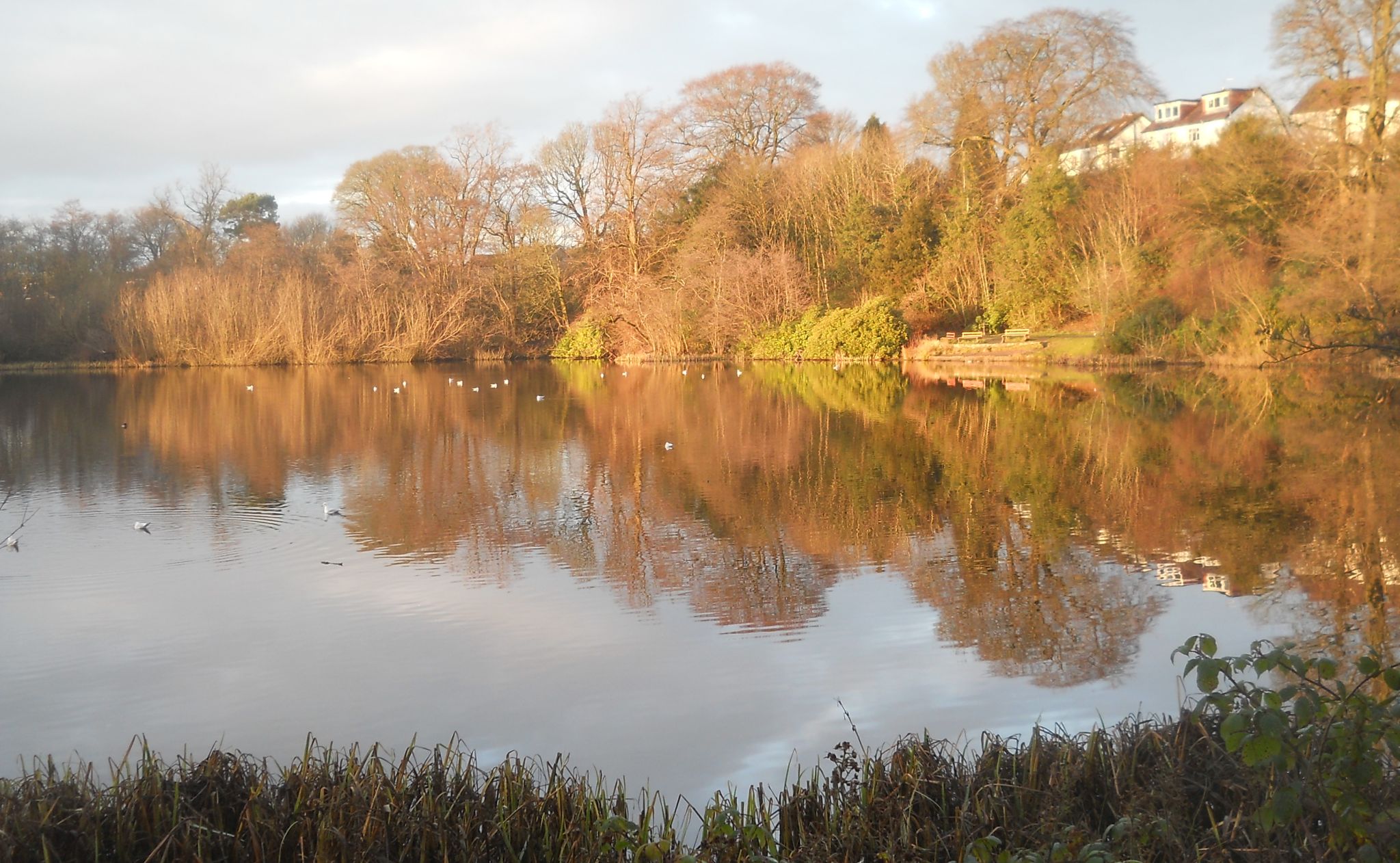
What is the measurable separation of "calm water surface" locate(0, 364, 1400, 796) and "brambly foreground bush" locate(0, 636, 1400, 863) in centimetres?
92

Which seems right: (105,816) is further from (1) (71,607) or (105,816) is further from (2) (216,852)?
(1) (71,607)

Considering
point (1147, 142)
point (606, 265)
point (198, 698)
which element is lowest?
point (198, 698)

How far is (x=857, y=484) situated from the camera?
38.6ft

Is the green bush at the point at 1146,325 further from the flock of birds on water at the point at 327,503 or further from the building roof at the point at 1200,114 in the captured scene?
the building roof at the point at 1200,114

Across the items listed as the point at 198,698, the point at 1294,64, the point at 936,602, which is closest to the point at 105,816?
the point at 198,698

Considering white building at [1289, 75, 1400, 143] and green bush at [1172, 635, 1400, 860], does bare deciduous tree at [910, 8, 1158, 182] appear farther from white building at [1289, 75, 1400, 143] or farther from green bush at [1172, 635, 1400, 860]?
green bush at [1172, 635, 1400, 860]

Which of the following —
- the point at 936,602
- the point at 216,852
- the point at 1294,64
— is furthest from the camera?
the point at 1294,64

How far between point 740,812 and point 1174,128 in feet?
223

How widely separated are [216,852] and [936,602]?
4758 millimetres

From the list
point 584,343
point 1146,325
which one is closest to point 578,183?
point 584,343


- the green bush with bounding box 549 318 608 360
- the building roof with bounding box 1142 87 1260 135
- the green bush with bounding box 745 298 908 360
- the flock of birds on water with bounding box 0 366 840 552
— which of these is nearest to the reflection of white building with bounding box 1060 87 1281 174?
the building roof with bounding box 1142 87 1260 135

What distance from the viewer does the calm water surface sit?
5219mm

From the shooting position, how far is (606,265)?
43.8 meters

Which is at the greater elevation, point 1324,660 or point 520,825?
point 1324,660
